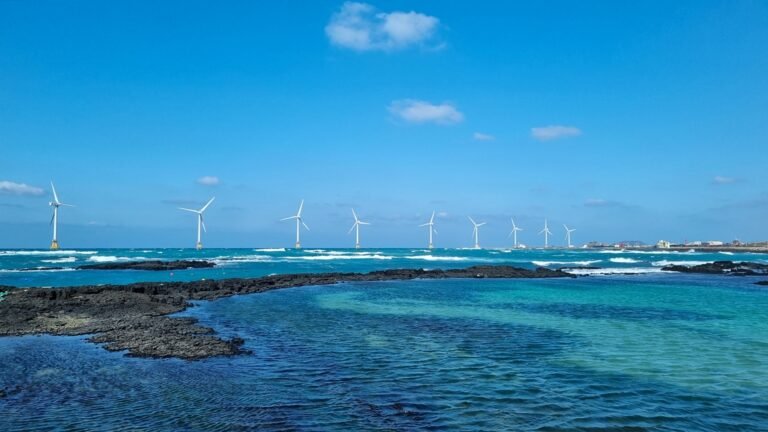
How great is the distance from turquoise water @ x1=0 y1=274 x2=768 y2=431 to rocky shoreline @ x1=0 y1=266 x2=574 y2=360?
0.92m

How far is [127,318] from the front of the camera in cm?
2150

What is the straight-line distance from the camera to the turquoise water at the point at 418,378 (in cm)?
974

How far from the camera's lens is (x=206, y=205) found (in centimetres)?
11469

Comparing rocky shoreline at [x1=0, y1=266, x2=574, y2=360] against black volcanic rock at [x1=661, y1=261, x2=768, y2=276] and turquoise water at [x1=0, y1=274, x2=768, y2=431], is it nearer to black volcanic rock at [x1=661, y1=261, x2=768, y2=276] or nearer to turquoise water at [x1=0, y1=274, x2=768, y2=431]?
turquoise water at [x1=0, y1=274, x2=768, y2=431]

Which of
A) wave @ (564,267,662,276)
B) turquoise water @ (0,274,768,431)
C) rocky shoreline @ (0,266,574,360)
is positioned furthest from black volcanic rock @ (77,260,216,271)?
turquoise water @ (0,274,768,431)

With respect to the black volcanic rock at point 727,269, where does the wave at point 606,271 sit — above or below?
below

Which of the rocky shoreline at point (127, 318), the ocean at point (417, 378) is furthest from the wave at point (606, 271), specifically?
the rocky shoreline at point (127, 318)

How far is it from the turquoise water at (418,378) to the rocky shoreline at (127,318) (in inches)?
36.0

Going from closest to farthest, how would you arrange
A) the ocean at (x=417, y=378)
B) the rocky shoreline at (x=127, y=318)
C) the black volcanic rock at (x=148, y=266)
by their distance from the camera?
the ocean at (x=417, y=378) → the rocky shoreline at (x=127, y=318) → the black volcanic rock at (x=148, y=266)

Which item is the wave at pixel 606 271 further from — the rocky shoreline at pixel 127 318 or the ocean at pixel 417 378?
the rocky shoreline at pixel 127 318

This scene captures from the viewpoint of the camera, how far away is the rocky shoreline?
629 inches

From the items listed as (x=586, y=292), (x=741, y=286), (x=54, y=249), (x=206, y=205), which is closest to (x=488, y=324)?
(x=586, y=292)

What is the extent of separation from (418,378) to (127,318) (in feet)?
47.7

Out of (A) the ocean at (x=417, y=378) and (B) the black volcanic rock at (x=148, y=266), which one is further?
(B) the black volcanic rock at (x=148, y=266)
